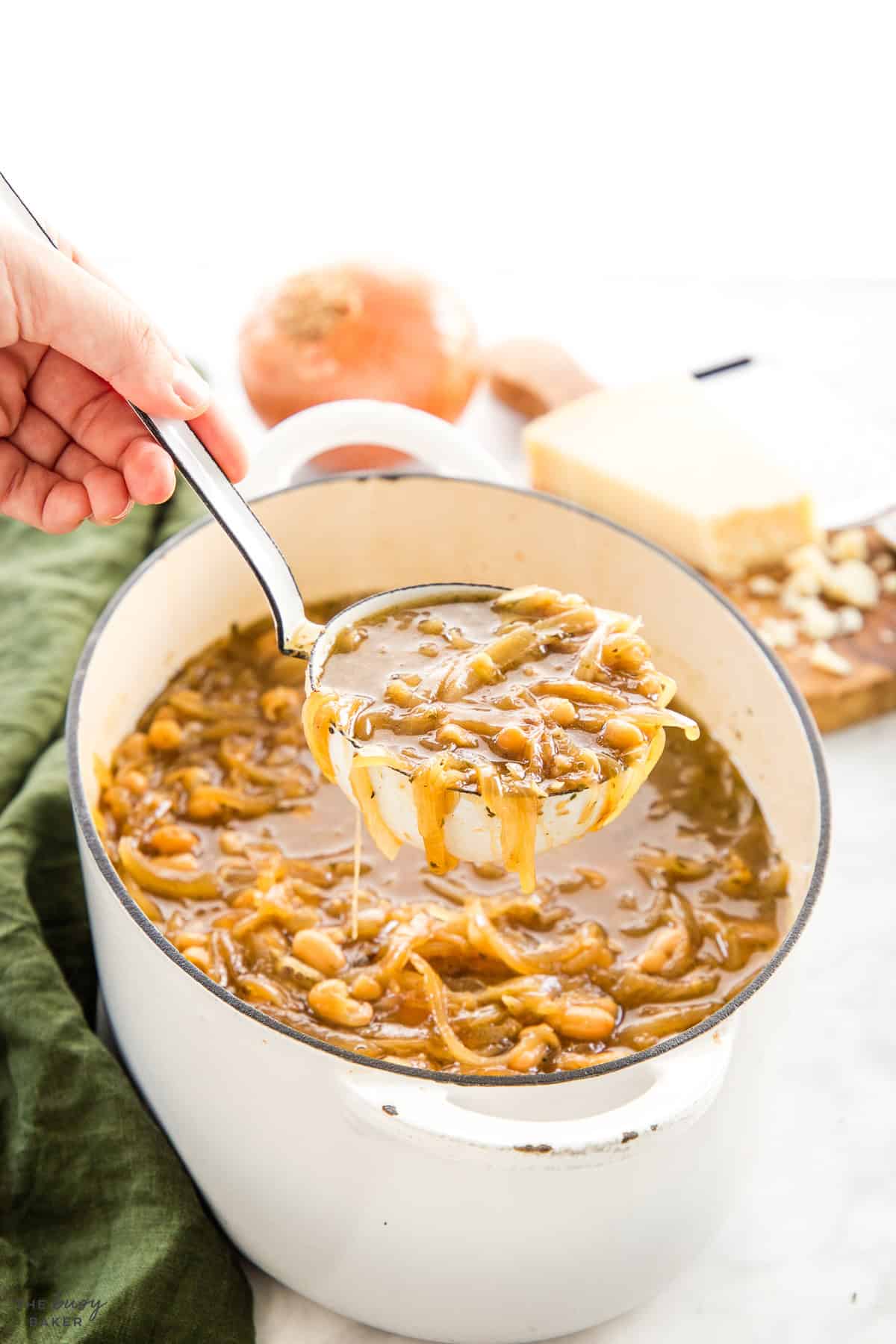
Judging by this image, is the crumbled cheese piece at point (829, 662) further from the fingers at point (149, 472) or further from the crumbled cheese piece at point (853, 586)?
the fingers at point (149, 472)

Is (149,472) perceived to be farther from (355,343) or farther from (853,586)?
(853,586)

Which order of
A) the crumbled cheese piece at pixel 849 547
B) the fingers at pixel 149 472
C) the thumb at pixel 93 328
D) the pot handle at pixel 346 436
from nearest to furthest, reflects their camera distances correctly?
the thumb at pixel 93 328, the fingers at pixel 149 472, the pot handle at pixel 346 436, the crumbled cheese piece at pixel 849 547

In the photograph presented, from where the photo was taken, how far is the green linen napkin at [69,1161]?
68.0 inches

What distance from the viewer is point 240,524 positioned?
1.86 meters

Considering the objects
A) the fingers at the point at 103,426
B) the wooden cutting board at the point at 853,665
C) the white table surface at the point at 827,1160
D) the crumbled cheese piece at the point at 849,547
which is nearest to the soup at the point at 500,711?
the white table surface at the point at 827,1160

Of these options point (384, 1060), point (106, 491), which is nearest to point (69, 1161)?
point (384, 1060)

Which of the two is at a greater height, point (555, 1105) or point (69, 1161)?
point (555, 1105)

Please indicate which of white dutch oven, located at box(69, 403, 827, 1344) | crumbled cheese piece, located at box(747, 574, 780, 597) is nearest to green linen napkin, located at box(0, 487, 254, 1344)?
white dutch oven, located at box(69, 403, 827, 1344)

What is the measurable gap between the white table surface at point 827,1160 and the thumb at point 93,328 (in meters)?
1.08

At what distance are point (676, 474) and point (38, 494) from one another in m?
1.31

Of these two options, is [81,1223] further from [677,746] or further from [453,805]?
[677,746]

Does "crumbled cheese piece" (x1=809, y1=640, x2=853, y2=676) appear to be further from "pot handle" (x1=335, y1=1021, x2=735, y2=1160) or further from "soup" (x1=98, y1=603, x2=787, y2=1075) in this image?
"pot handle" (x1=335, y1=1021, x2=735, y2=1160)

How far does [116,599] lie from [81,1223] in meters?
0.86

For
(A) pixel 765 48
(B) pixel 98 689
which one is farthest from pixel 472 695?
(A) pixel 765 48
